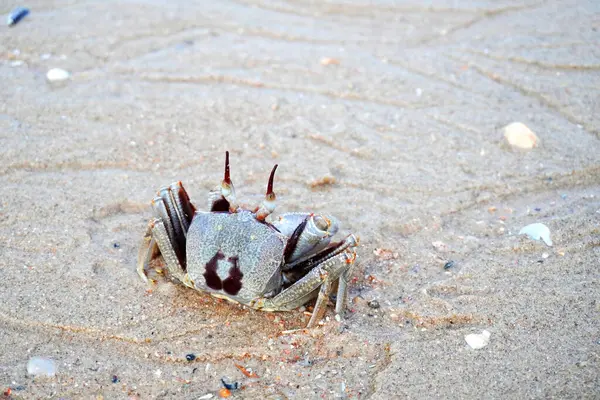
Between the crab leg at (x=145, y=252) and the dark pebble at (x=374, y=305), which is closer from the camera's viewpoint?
the dark pebble at (x=374, y=305)

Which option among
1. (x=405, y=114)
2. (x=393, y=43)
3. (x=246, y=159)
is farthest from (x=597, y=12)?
(x=246, y=159)

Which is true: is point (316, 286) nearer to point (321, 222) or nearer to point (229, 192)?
point (321, 222)

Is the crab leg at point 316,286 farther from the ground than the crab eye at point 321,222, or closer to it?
closer to it

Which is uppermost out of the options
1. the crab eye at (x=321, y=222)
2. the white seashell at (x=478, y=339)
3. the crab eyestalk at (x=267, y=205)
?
the crab eyestalk at (x=267, y=205)

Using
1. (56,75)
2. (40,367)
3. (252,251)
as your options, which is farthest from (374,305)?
(56,75)

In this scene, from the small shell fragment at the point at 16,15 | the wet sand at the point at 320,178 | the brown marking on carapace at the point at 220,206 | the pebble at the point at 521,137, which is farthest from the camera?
the small shell fragment at the point at 16,15

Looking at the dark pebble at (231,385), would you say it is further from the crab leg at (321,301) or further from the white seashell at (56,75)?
the white seashell at (56,75)

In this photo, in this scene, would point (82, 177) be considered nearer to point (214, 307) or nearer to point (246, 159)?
point (246, 159)

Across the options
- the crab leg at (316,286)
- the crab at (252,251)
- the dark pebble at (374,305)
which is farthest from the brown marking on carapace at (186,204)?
the dark pebble at (374,305)

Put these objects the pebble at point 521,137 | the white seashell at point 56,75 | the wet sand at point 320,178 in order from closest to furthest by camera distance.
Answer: the wet sand at point 320,178, the pebble at point 521,137, the white seashell at point 56,75
